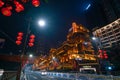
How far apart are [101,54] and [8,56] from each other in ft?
80.5

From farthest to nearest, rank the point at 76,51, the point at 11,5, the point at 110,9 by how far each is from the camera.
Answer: the point at 110,9 < the point at 76,51 < the point at 11,5

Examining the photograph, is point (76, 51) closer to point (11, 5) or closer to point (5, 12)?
point (11, 5)

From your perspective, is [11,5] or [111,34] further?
[111,34]

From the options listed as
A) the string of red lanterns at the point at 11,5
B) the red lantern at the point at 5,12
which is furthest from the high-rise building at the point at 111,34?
the red lantern at the point at 5,12

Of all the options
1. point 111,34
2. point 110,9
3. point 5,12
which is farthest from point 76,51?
point 5,12

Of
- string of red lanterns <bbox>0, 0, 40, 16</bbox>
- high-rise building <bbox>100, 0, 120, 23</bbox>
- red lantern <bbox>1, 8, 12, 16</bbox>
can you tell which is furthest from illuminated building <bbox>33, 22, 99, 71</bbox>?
red lantern <bbox>1, 8, 12, 16</bbox>

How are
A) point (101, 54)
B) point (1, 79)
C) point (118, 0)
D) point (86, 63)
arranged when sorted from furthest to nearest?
point (118, 0) → point (86, 63) → point (101, 54) → point (1, 79)

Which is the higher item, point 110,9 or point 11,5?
point 110,9

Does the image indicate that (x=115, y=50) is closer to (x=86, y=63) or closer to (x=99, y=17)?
(x=86, y=63)

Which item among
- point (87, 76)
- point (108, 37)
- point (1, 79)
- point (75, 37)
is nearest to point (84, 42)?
point (75, 37)

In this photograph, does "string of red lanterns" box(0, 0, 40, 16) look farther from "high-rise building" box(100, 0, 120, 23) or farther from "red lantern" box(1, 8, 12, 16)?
"high-rise building" box(100, 0, 120, 23)

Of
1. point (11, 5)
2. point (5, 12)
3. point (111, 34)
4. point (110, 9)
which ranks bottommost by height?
point (5, 12)

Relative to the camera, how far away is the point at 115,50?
42.3 meters

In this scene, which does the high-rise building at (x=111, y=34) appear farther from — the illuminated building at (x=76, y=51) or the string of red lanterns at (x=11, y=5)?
the string of red lanterns at (x=11, y=5)
